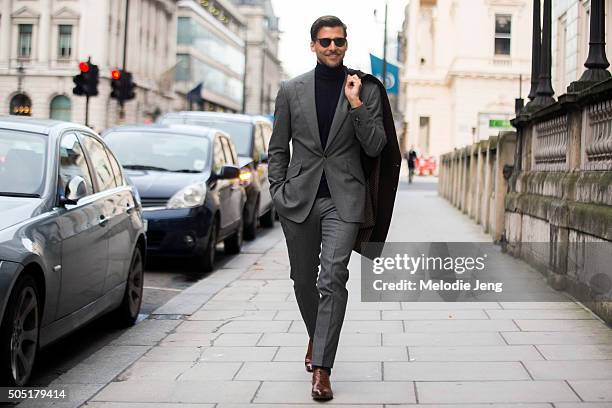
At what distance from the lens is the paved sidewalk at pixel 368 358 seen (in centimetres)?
527

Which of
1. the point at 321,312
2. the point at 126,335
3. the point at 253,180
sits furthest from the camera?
the point at 253,180

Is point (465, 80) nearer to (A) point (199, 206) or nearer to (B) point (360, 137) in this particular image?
(A) point (199, 206)

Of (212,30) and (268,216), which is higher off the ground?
(212,30)

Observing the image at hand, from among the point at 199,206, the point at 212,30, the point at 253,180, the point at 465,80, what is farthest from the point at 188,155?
the point at 212,30

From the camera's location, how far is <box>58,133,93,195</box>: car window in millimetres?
6648

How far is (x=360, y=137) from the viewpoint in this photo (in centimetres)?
523

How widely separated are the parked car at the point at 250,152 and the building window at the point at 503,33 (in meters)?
37.8

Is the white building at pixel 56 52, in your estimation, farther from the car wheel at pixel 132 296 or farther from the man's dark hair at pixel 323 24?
the man's dark hair at pixel 323 24

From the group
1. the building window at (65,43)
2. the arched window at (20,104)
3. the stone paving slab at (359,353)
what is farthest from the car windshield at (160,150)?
the building window at (65,43)

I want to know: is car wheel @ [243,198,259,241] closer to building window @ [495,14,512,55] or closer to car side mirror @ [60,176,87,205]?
car side mirror @ [60,176,87,205]

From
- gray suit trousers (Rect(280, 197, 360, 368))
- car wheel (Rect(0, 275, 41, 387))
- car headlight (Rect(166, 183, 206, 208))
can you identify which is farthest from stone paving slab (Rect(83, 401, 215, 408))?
car headlight (Rect(166, 183, 206, 208))

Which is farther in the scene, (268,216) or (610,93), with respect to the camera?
(268,216)

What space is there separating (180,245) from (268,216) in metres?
7.89
